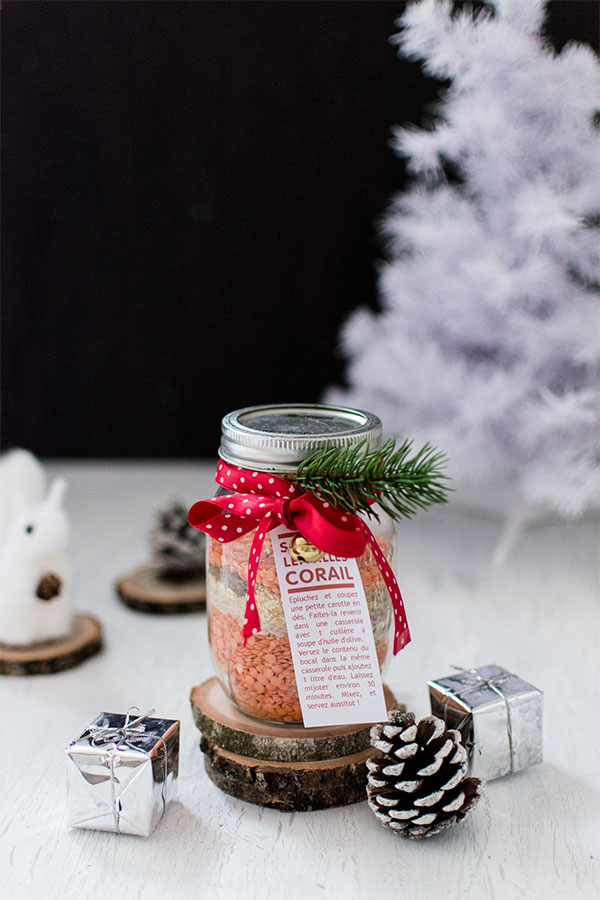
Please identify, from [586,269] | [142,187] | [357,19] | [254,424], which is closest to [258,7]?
[357,19]

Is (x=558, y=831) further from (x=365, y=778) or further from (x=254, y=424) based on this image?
(x=254, y=424)

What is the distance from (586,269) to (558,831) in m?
0.77

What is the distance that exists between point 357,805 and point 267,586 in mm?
227

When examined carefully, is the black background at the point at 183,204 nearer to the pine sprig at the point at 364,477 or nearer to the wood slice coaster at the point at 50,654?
the wood slice coaster at the point at 50,654

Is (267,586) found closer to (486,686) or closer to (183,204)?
(486,686)

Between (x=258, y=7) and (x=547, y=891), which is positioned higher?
(x=258, y=7)

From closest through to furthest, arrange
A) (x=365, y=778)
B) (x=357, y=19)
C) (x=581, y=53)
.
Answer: (x=365, y=778), (x=581, y=53), (x=357, y=19)

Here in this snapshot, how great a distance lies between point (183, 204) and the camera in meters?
1.75

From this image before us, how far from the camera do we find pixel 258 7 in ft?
5.44

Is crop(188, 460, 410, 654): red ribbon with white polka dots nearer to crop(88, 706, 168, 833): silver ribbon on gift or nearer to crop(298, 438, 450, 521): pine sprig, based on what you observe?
crop(298, 438, 450, 521): pine sprig

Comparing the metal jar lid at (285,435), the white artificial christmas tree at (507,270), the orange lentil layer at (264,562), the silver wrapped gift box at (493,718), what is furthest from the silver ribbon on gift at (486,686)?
the white artificial christmas tree at (507,270)

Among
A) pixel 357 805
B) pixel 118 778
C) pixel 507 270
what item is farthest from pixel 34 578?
pixel 507 270

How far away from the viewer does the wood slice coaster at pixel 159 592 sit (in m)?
1.27

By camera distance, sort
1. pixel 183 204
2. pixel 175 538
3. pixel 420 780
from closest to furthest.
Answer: pixel 420 780
pixel 175 538
pixel 183 204
